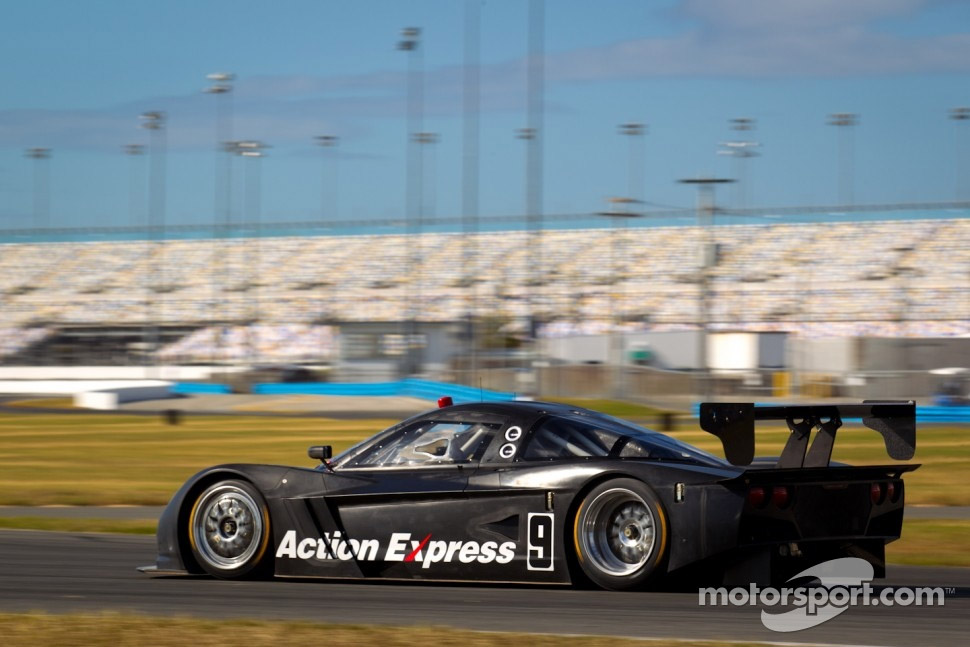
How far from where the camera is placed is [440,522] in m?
7.11

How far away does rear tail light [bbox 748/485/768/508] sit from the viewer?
6.37m

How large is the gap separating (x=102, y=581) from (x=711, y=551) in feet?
11.8

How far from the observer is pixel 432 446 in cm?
746

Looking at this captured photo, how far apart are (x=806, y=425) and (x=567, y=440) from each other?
4.34 feet

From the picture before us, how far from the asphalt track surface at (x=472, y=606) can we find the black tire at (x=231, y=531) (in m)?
0.12

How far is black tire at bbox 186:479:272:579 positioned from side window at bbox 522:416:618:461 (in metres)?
1.65

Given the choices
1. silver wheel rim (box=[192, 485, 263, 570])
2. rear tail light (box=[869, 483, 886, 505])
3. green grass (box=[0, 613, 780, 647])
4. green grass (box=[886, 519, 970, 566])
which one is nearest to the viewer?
green grass (box=[0, 613, 780, 647])

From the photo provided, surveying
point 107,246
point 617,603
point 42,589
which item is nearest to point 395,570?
point 617,603

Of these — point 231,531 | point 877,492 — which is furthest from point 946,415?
point 231,531

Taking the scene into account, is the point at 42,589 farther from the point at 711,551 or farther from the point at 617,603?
the point at 711,551

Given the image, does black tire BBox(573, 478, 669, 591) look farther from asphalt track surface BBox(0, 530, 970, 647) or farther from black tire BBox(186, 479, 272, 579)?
black tire BBox(186, 479, 272, 579)

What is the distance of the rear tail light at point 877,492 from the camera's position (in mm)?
6801

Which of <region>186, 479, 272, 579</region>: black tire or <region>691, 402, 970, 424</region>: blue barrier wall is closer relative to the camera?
<region>186, 479, 272, 579</region>: black tire

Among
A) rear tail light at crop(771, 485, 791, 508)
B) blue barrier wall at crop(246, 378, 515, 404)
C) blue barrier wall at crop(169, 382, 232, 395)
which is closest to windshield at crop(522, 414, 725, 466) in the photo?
rear tail light at crop(771, 485, 791, 508)
